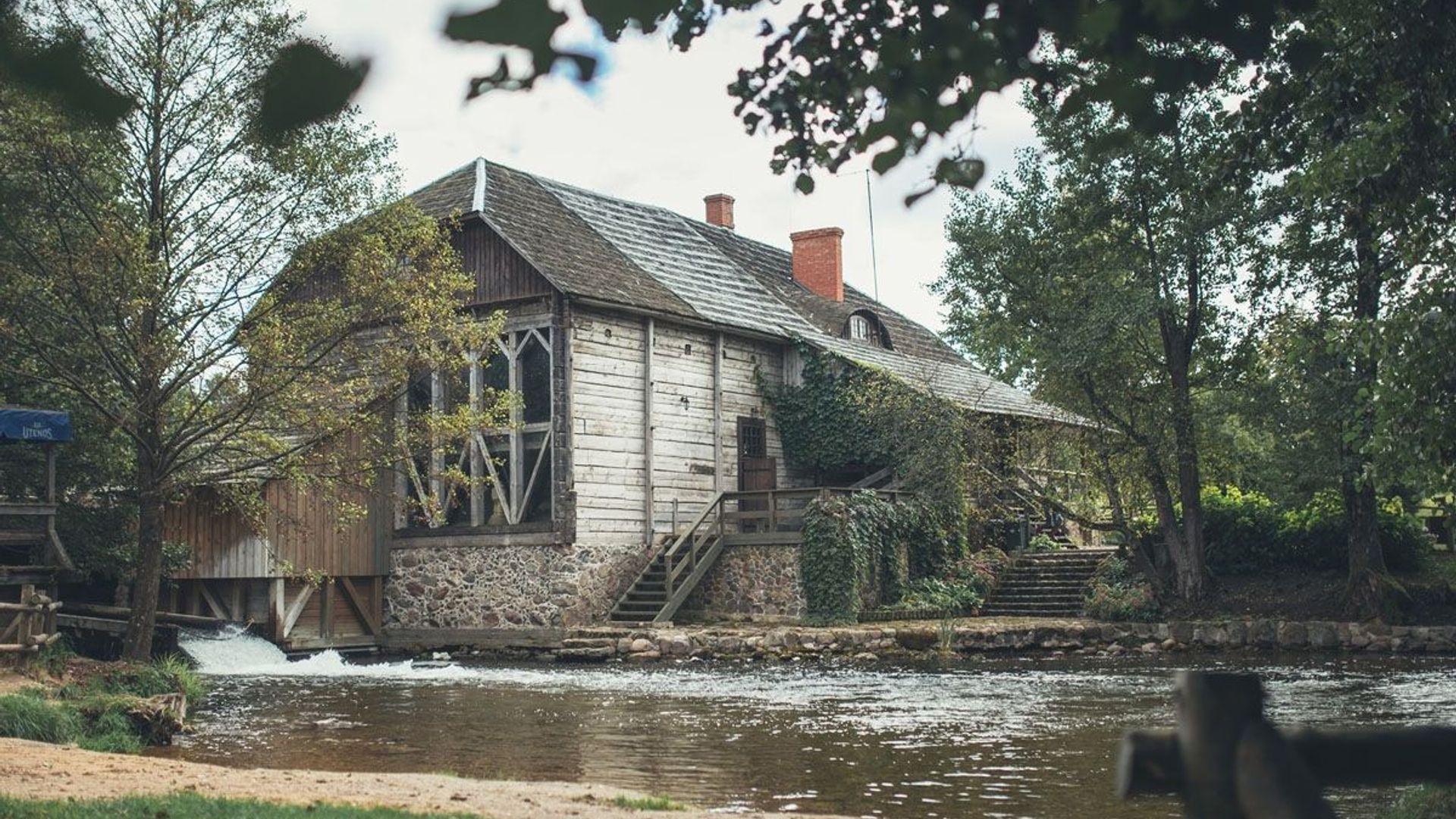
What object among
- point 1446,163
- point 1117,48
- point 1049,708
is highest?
point 1446,163

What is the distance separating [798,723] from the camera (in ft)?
45.7

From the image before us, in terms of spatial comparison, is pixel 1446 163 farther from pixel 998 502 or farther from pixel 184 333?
pixel 998 502

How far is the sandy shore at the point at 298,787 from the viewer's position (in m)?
7.99

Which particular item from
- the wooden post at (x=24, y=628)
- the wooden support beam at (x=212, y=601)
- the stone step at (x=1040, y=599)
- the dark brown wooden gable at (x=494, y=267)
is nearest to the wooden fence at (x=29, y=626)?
the wooden post at (x=24, y=628)

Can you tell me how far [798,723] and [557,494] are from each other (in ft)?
38.4

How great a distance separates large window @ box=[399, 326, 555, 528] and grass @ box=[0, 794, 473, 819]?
1673 cm

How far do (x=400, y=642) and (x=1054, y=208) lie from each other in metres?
13.8

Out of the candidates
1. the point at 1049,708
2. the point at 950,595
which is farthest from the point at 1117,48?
the point at 950,595

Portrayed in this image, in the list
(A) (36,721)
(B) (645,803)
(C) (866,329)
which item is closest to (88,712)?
(A) (36,721)

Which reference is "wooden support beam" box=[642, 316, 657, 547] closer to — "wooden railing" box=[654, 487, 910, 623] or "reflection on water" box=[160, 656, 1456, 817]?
"wooden railing" box=[654, 487, 910, 623]

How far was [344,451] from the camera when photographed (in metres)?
18.5

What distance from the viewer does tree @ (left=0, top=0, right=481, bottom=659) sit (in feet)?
52.8

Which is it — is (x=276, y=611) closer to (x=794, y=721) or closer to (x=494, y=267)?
(x=494, y=267)

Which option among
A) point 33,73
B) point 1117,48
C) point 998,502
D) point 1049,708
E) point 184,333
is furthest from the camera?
point 998,502
